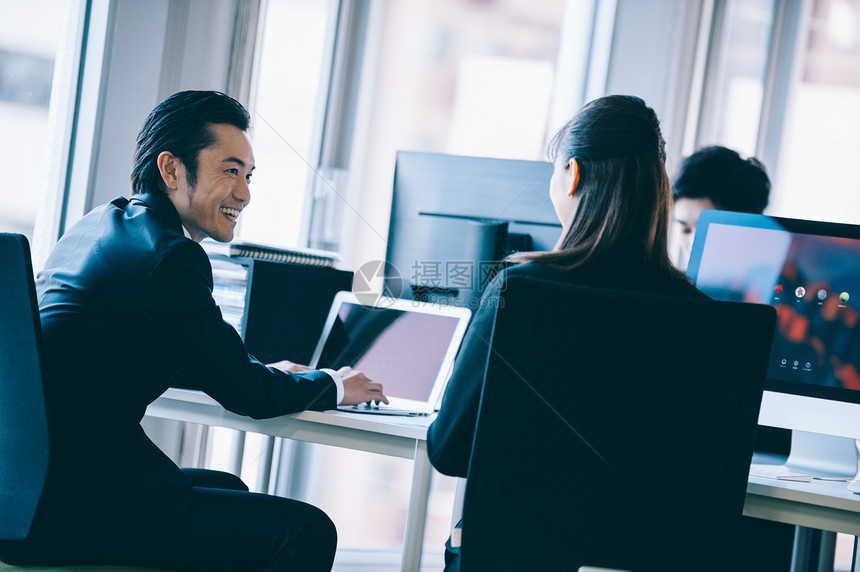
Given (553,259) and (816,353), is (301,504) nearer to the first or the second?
(553,259)

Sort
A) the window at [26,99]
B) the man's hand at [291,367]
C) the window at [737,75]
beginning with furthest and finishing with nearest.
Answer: the window at [737,75], the window at [26,99], the man's hand at [291,367]

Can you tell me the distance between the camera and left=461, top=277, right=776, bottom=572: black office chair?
934 millimetres

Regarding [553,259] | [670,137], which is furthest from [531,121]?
[553,259]

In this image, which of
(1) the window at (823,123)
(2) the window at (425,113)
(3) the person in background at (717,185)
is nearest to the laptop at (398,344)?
(3) the person in background at (717,185)

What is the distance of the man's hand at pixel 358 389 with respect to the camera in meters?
1.52

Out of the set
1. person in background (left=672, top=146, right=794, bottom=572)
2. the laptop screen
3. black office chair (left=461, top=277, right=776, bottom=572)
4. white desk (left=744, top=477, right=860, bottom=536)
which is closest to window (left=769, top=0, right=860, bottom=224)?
person in background (left=672, top=146, right=794, bottom=572)

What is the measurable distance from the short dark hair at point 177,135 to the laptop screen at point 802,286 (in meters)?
1.06

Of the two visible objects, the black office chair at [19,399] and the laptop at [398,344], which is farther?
the laptop at [398,344]

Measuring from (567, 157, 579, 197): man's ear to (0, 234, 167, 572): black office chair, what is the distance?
0.83m

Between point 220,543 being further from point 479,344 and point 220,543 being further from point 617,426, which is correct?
point 617,426

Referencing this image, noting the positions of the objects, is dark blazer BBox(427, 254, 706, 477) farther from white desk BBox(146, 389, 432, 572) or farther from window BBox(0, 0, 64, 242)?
window BBox(0, 0, 64, 242)

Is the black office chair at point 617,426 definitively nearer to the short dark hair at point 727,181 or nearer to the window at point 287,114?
the short dark hair at point 727,181

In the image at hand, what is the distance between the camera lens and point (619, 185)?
3.92ft

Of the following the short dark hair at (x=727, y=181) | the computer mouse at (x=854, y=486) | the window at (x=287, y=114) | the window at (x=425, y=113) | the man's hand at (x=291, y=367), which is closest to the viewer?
the computer mouse at (x=854, y=486)
